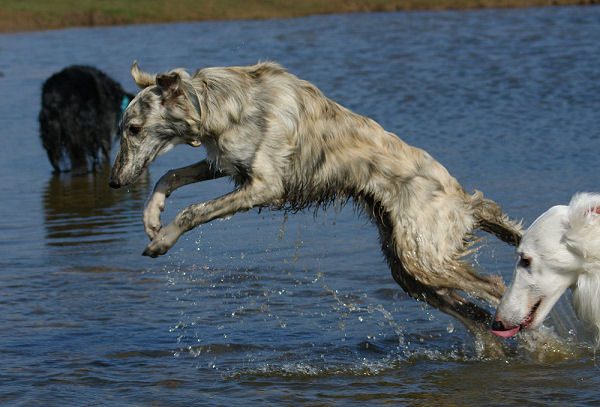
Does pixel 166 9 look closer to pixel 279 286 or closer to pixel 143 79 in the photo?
pixel 279 286

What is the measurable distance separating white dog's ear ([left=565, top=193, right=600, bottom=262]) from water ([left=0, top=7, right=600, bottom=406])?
892 millimetres

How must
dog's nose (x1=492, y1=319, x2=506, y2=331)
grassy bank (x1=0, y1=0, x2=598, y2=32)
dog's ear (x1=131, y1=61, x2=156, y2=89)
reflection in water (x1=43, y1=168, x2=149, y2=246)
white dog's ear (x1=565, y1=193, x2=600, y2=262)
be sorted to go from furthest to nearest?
grassy bank (x1=0, y1=0, x2=598, y2=32)
reflection in water (x1=43, y1=168, x2=149, y2=246)
dog's ear (x1=131, y1=61, x2=156, y2=89)
dog's nose (x1=492, y1=319, x2=506, y2=331)
white dog's ear (x1=565, y1=193, x2=600, y2=262)

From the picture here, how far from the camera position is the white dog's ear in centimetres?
509

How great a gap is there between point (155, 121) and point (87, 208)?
18.9 ft

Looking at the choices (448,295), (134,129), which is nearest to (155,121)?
(134,129)

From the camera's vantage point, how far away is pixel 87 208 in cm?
1136

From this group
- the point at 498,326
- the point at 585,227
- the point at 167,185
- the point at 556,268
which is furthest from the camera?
the point at 167,185

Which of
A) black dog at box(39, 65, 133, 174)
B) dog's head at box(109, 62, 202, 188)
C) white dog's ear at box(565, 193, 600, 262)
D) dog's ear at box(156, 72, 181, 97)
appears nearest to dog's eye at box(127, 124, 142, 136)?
dog's head at box(109, 62, 202, 188)

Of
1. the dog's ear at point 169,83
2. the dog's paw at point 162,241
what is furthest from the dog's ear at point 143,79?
the dog's paw at point 162,241

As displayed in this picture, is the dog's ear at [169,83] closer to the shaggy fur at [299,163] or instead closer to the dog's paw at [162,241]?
the shaggy fur at [299,163]

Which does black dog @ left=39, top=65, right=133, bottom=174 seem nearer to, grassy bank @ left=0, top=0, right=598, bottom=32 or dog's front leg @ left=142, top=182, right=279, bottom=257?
dog's front leg @ left=142, top=182, right=279, bottom=257

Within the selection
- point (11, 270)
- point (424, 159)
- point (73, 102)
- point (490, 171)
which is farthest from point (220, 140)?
point (73, 102)

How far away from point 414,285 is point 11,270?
13.9 ft

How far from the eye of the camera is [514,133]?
44.8 feet
